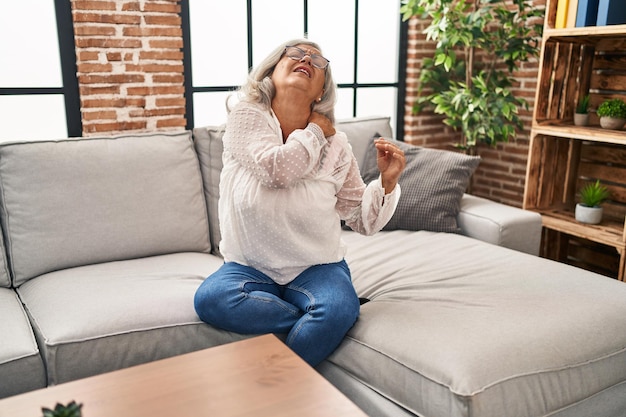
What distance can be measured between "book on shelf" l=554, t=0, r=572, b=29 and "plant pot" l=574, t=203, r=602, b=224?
843mm

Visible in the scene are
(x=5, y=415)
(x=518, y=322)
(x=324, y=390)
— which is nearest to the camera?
(x=5, y=415)

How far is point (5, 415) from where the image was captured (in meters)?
1.11

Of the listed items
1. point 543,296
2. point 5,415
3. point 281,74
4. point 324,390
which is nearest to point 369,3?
point 281,74

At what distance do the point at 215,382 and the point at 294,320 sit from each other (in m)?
0.51

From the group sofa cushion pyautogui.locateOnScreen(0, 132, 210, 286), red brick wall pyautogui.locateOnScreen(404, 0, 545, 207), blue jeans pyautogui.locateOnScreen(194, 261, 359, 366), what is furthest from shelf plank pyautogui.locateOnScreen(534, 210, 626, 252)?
sofa cushion pyautogui.locateOnScreen(0, 132, 210, 286)

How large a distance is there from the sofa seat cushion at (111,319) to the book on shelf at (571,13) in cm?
195

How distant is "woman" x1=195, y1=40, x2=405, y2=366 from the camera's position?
1696 millimetres

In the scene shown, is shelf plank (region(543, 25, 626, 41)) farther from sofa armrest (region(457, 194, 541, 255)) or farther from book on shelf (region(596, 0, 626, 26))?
sofa armrest (region(457, 194, 541, 255))

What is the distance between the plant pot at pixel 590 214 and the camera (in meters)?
2.73

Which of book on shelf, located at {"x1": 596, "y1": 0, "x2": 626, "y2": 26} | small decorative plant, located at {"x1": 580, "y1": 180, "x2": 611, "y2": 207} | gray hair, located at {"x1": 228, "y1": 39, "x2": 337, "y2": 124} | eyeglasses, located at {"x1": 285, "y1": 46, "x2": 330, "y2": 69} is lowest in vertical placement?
small decorative plant, located at {"x1": 580, "y1": 180, "x2": 611, "y2": 207}

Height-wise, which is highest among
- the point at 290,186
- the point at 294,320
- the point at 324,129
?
the point at 324,129

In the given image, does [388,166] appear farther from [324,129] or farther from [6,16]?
[6,16]

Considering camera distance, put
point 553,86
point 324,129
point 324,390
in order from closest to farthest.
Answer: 1. point 324,390
2. point 324,129
3. point 553,86

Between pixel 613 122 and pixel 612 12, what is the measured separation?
0.48m
